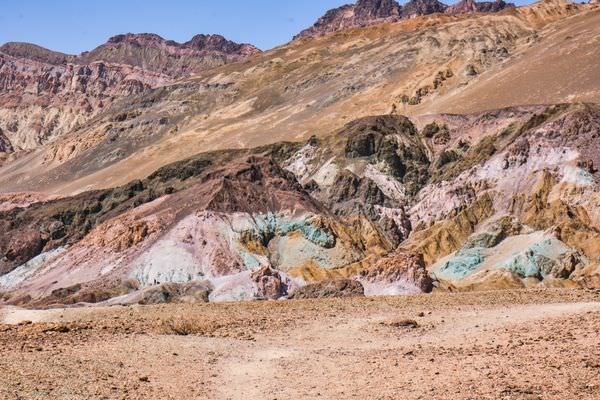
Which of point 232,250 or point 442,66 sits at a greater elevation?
point 442,66

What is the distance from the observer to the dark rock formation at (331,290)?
2856cm

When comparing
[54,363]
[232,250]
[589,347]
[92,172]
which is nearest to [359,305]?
[589,347]

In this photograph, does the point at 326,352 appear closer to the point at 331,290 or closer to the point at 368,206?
the point at 331,290

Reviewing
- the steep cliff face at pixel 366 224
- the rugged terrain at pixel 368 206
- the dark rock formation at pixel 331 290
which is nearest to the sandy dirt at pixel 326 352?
the dark rock formation at pixel 331 290

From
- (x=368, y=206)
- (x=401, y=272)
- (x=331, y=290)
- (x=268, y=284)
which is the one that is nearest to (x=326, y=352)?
(x=331, y=290)

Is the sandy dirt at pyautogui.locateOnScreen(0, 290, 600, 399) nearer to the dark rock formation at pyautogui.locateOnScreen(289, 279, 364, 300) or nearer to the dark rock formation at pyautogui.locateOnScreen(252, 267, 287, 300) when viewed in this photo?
the dark rock formation at pyautogui.locateOnScreen(289, 279, 364, 300)

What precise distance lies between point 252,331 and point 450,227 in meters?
29.5

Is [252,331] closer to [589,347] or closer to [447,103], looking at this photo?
[589,347]

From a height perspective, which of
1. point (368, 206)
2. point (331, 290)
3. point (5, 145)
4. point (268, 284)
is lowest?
point (368, 206)

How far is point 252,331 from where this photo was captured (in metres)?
17.2

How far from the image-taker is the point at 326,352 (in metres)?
15.0

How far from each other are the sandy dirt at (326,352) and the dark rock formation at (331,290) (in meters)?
8.11

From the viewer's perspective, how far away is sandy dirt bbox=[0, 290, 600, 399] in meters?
11.2

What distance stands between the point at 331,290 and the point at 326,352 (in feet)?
45.8
